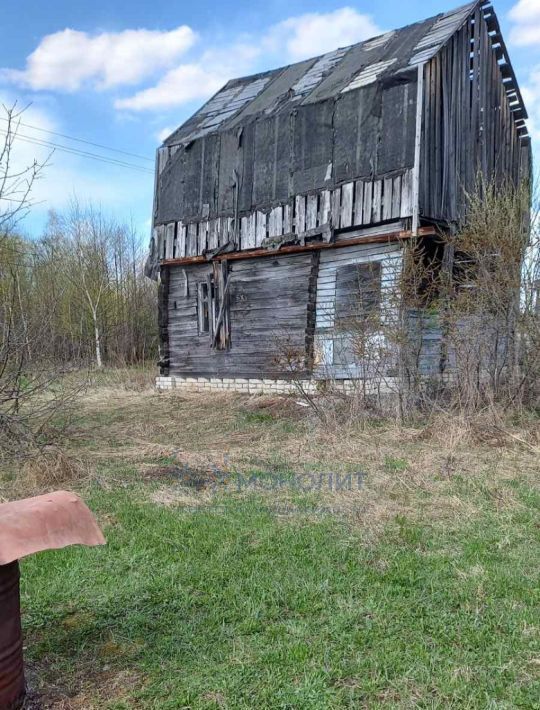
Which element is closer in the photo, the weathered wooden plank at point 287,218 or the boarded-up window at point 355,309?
the boarded-up window at point 355,309

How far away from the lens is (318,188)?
525 inches

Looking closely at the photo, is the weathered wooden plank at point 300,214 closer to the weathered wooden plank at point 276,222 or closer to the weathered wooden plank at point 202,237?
the weathered wooden plank at point 276,222

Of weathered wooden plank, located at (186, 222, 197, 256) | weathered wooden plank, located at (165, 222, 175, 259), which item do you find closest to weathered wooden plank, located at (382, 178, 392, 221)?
weathered wooden plank, located at (186, 222, 197, 256)

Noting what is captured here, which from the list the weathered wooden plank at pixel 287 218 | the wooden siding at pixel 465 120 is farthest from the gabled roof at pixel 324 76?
the weathered wooden plank at pixel 287 218

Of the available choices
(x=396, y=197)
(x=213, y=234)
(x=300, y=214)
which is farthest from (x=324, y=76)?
(x=396, y=197)

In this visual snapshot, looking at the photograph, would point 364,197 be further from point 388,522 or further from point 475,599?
point 475,599

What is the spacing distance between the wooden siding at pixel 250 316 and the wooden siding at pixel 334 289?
0.28 metres

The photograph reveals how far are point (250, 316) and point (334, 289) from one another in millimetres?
2709

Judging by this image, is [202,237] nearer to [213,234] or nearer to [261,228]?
[213,234]

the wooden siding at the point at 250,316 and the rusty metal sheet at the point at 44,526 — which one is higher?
A: the wooden siding at the point at 250,316

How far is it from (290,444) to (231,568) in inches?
180

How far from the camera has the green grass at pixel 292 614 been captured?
2807mm

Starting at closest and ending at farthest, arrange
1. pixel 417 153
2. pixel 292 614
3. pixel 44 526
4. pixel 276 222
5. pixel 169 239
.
Result: pixel 44 526
pixel 292 614
pixel 417 153
pixel 276 222
pixel 169 239

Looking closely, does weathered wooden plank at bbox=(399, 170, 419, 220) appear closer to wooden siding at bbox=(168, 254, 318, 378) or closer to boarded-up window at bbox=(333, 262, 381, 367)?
boarded-up window at bbox=(333, 262, 381, 367)
